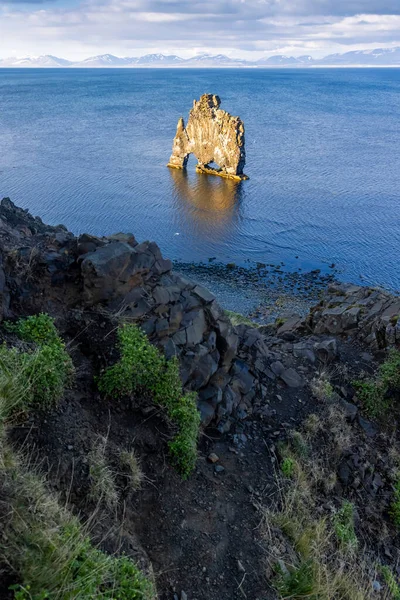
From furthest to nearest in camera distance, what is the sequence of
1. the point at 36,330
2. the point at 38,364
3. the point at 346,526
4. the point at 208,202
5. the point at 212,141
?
the point at 212,141 < the point at 208,202 < the point at 346,526 < the point at 36,330 < the point at 38,364

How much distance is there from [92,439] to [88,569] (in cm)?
331

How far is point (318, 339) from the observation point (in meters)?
18.9

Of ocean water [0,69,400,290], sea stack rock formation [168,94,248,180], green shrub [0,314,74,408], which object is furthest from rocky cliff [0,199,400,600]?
sea stack rock formation [168,94,248,180]

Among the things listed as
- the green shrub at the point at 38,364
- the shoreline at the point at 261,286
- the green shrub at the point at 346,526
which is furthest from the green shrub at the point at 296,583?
the shoreline at the point at 261,286

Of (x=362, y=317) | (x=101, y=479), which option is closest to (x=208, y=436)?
(x=101, y=479)

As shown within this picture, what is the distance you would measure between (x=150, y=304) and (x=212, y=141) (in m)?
69.0

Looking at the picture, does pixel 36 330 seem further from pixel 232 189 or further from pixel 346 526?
pixel 232 189

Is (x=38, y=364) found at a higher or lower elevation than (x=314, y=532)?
higher

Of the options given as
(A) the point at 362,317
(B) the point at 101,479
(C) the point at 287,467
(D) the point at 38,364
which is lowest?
(C) the point at 287,467

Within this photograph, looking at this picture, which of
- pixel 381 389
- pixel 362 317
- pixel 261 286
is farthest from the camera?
pixel 261 286

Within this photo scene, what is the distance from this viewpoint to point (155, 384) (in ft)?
36.4

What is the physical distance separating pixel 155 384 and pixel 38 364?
291 cm

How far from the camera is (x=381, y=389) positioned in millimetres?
15758

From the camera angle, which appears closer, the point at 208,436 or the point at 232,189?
the point at 208,436
